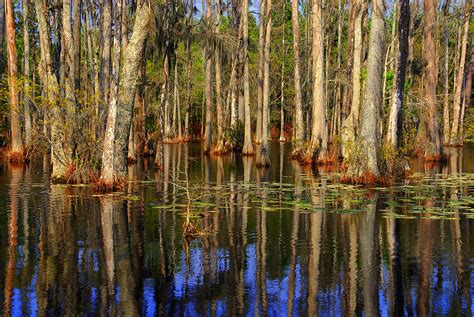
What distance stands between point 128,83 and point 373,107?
7257 mm

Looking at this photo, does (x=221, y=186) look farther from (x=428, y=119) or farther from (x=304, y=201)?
(x=428, y=119)

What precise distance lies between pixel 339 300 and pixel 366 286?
709 mm

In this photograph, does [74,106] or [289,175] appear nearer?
[74,106]

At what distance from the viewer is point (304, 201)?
15.5 meters

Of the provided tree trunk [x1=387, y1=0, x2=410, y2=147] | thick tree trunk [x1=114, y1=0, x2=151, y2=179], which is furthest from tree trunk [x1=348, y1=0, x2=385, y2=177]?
thick tree trunk [x1=114, y1=0, x2=151, y2=179]

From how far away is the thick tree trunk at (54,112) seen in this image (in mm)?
18500

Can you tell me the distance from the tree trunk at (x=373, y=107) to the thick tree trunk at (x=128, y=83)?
659 cm

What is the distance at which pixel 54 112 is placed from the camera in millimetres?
18547

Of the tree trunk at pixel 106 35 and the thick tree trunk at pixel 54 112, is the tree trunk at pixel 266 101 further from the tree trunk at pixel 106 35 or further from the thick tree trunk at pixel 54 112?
the thick tree trunk at pixel 54 112

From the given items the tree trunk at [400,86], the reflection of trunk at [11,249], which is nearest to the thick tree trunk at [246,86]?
the tree trunk at [400,86]

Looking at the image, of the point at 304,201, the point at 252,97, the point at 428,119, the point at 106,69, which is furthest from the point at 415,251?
the point at 252,97

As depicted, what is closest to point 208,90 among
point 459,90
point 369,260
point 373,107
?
point 459,90

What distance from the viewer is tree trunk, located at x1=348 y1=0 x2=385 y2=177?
19250 mm

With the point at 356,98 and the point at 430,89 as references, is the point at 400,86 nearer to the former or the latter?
the point at 356,98
